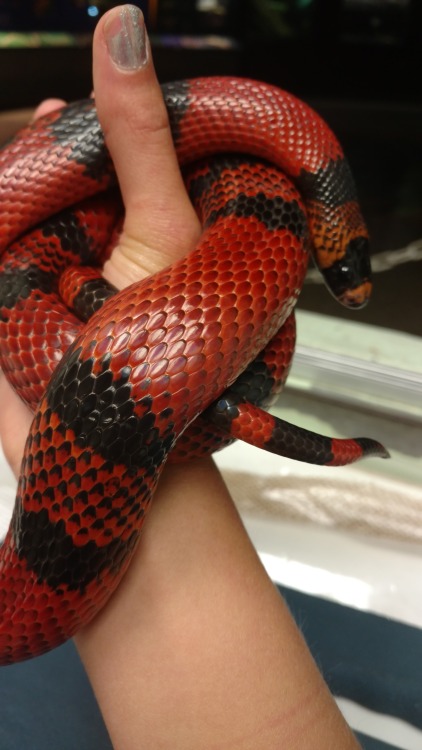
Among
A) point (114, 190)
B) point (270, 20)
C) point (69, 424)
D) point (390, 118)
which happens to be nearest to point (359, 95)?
point (390, 118)

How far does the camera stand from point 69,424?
604 millimetres

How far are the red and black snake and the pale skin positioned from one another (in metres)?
0.06

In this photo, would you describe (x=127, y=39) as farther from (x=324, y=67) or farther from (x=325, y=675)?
(x=324, y=67)

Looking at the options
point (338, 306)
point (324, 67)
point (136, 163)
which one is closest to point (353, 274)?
point (136, 163)

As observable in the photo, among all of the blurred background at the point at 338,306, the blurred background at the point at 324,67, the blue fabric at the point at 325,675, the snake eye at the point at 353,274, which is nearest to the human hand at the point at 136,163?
the snake eye at the point at 353,274

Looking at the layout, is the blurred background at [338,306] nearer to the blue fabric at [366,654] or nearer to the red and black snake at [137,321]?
the blue fabric at [366,654]

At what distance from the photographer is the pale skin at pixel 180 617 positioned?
684 millimetres

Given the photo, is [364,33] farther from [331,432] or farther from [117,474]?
[117,474]

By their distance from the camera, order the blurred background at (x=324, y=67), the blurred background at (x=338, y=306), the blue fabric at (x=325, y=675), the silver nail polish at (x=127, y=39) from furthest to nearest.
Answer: the blurred background at (x=324, y=67), the blurred background at (x=338, y=306), the blue fabric at (x=325, y=675), the silver nail polish at (x=127, y=39)

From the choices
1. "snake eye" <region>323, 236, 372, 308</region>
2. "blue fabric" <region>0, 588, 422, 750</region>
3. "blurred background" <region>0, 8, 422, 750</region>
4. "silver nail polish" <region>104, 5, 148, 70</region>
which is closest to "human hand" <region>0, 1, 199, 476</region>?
"silver nail polish" <region>104, 5, 148, 70</region>

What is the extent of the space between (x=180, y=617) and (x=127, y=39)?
27.7 inches

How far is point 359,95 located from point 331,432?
1627 mm

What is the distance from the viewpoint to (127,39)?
0.75m

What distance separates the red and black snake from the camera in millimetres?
600
